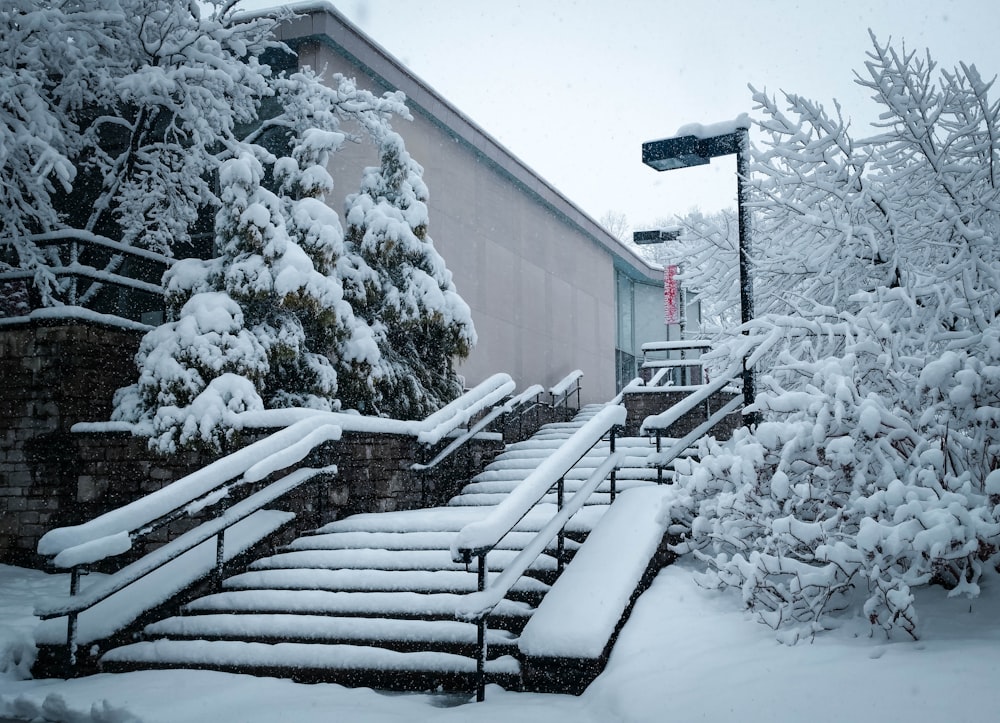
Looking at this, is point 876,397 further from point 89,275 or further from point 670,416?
point 89,275

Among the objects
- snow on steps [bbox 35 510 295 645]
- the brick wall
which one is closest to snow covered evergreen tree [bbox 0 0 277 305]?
the brick wall

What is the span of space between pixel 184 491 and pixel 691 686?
3.96m

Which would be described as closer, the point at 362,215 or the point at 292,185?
the point at 292,185

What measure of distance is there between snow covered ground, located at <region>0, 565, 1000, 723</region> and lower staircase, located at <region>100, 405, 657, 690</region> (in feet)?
0.63

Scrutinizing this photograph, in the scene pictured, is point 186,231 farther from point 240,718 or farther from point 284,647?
point 240,718

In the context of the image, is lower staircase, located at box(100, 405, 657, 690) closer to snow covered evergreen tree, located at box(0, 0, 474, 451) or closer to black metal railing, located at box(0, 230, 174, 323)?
snow covered evergreen tree, located at box(0, 0, 474, 451)

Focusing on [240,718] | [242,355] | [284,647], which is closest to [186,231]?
[242,355]

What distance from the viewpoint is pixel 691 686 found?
4344 mm

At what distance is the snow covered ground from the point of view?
3783 millimetres

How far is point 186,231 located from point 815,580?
10019 millimetres

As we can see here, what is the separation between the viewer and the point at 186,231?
38.7 ft

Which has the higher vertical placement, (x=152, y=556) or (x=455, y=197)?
(x=455, y=197)

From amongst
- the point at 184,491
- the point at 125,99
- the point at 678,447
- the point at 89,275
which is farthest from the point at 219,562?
the point at 125,99

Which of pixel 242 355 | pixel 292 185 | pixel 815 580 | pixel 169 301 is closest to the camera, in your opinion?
pixel 815 580
